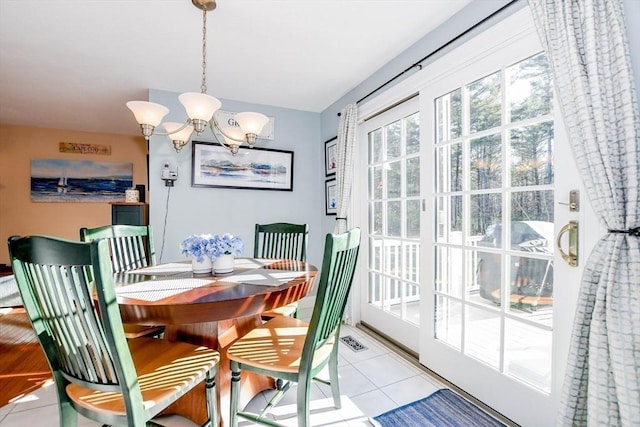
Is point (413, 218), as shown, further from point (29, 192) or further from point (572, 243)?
point (29, 192)

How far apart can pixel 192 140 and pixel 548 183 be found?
310 centimetres

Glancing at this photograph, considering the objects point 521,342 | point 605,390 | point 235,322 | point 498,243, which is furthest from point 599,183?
point 235,322

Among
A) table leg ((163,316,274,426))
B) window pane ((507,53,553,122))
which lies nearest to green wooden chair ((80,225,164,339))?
table leg ((163,316,274,426))

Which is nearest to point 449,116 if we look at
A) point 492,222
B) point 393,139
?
point 393,139

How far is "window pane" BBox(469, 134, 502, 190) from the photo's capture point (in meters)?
1.73

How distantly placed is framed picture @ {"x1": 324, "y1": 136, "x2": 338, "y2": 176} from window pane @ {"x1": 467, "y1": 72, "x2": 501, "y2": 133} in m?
1.69

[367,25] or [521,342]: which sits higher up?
[367,25]

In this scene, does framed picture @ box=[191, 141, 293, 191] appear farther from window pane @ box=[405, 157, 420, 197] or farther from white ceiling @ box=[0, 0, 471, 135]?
window pane @ box=[405, 157, 420, 197]

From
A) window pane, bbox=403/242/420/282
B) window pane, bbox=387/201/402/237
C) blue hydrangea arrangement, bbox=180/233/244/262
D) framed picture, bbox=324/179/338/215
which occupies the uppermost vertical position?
framed picture, bbox=324/179/338/215

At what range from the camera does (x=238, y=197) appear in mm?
3451

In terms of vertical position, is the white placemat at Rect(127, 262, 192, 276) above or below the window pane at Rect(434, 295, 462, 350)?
above

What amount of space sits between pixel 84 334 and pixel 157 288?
0.40 meters

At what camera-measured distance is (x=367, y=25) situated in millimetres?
2068

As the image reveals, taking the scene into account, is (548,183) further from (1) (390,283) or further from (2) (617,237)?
(1) (390,283)
